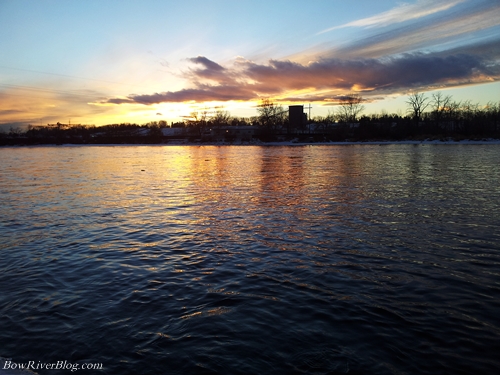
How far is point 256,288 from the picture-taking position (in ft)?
25.7

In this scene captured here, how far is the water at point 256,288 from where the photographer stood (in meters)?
5.58

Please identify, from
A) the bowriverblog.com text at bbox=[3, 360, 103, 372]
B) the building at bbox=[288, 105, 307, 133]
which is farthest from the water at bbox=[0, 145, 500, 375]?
the building at bbox=[288, 105, 307, 133]

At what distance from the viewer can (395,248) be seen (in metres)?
10.3

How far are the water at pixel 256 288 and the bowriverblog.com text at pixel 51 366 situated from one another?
4.5 inches

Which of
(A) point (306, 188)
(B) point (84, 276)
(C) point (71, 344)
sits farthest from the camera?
(A) point (306, 188)

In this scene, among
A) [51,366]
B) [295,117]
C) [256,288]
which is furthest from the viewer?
[295,117]

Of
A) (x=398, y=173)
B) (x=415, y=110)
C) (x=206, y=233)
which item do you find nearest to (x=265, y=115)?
(x=415, y=110)

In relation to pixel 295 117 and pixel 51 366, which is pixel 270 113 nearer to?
pixel 295 117

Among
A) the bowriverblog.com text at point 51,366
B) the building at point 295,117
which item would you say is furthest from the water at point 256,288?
the building at point 295,117

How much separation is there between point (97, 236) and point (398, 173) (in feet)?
76.0

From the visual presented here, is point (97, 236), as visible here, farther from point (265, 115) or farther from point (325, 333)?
point (265, 115)

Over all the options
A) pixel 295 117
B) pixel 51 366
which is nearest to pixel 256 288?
pixel 51 366

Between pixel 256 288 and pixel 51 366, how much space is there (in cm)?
397

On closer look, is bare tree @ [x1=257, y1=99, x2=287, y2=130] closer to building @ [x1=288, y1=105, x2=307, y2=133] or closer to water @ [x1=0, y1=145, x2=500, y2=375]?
building @ [x1=288, y1=105, x2=307, y2=133]
